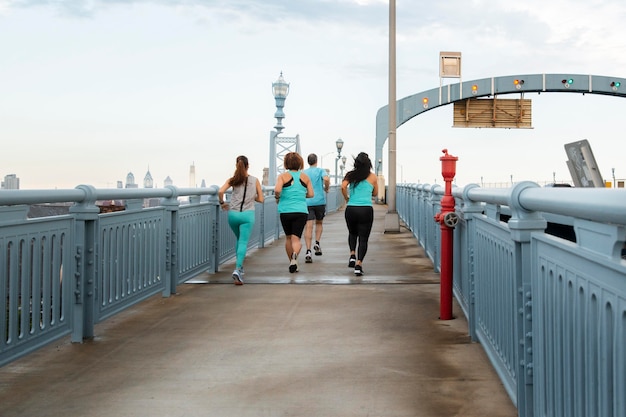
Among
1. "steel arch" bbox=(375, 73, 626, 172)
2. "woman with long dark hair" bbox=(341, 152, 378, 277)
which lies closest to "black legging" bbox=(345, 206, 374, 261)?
"woman with long dark hair" bbox=(341, 152, 378, 277)

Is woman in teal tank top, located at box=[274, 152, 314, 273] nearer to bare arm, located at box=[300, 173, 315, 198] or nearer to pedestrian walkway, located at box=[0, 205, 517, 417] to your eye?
bare arm, located at box=[300, 173, 315, 198]

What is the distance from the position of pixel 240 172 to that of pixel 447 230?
13.5ft

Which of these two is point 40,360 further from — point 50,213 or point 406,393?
point 406,393

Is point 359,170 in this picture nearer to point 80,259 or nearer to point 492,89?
point 80,259

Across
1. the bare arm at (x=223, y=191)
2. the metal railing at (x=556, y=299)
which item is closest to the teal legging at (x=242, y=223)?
the bare arm at (x=223, y=191)

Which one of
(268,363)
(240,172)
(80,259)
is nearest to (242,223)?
(240,172)

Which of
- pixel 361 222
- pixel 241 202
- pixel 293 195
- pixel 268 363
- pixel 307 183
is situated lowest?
pixel 268 363

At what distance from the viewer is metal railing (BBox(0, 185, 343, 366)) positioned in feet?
17.5

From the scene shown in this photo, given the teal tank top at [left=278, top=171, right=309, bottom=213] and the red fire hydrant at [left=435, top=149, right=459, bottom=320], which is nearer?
the red fire hydrant at [left=435, top=149, right=459, bottom=320]

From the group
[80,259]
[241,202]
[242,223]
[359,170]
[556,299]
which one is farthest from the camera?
[359,170]

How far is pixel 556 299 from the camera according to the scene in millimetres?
3297

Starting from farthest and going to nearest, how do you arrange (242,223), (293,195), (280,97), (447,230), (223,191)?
1. (280,97)
2. (293,195)
3. (223,191)
4. (242,223)
5. (447,230)

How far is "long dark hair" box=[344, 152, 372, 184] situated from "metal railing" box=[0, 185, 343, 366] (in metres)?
2.66

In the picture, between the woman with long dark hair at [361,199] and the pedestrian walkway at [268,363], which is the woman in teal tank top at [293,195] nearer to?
the woman with long dark hair at [361,199]
